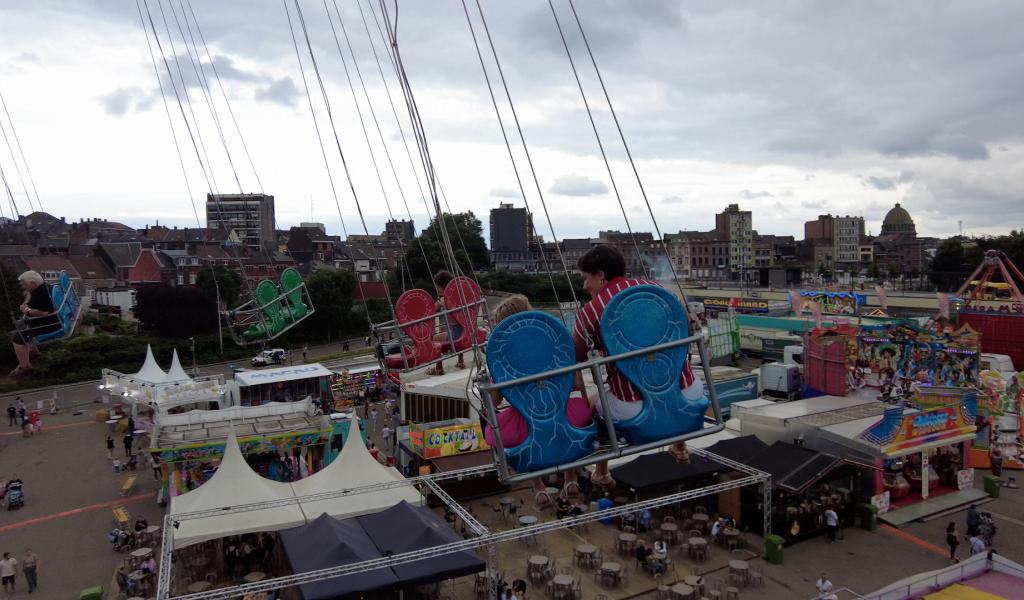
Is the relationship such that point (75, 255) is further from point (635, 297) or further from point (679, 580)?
point (635, 297)

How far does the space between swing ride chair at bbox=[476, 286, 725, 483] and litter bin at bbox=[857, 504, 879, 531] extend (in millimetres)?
12206

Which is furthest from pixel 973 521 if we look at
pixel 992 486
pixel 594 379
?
pixel 594 379

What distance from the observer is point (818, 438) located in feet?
53.8

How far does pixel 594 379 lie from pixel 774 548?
10454 mm

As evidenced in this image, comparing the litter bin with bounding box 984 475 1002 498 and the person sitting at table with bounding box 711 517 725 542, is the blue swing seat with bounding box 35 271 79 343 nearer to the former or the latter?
the person sitting at table with bounding box 711 517 725 542

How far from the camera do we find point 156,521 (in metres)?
16.1

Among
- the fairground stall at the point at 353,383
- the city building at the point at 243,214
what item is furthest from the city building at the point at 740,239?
the fairground stall at the point at 353,383

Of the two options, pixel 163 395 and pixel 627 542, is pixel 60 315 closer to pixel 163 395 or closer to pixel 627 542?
pixel 163 395

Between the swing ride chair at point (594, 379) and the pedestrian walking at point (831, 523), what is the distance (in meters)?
11.2

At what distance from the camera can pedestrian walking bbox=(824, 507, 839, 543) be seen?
574 inches

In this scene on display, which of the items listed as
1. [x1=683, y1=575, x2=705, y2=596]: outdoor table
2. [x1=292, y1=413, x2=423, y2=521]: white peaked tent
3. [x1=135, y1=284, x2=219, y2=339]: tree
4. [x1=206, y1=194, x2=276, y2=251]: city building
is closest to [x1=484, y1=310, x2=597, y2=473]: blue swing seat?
[x1=683, y1=575, x2=705, y2=596]: outdoor table

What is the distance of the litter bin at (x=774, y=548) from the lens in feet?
44.3

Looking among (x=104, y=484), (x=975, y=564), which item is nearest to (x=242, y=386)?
(x=104, y=484)

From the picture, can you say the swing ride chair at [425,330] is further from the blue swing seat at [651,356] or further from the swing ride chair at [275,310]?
the blue swing seat at [651,356]
